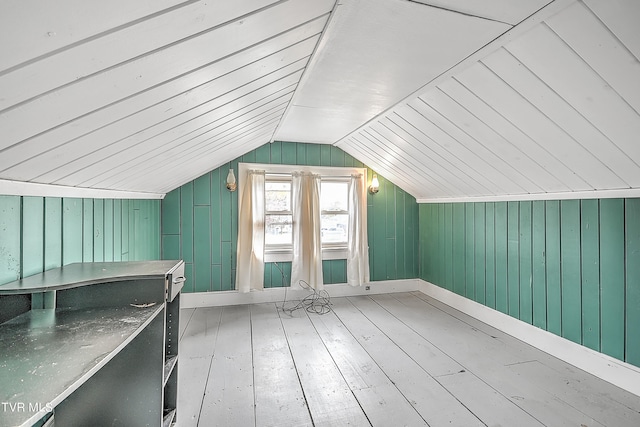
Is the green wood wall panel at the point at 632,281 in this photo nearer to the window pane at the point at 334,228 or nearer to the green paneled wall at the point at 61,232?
the window pane at the point at 334,228

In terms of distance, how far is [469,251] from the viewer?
3768 mm

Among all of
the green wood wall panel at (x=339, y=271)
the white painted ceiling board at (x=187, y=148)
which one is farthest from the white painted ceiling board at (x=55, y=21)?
the green wood wall panel at (x=339, y=271)

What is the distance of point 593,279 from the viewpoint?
241 cm

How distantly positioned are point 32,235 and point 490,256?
3838 millimetres

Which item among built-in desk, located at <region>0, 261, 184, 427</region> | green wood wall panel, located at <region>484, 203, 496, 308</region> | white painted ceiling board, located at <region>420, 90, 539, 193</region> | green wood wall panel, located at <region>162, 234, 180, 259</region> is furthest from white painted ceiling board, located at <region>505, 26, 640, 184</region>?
green wood wall panel, located at <region>162, 234, 180, 259</region>

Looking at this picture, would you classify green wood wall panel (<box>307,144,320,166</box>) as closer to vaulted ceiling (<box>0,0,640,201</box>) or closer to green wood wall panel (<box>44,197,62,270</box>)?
vaulted ceiling (<box>0,0,640,201</box>)

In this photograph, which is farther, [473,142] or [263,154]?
[263,154]

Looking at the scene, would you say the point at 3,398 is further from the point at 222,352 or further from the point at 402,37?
the point at 222,352

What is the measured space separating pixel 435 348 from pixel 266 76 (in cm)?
267

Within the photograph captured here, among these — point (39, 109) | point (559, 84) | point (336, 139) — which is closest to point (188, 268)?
point (336, 139)

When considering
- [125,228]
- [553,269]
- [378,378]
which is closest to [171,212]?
[125,228]

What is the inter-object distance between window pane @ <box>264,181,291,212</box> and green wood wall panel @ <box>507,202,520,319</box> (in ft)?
8.76

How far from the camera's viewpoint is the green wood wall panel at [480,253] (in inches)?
139

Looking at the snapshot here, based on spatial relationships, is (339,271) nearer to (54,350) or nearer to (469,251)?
(469,251)
